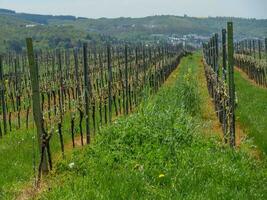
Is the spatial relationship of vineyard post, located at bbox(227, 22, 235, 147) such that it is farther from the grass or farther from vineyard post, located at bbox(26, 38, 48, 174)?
vineyard post, located at bbox(26, 38, 48, 174)

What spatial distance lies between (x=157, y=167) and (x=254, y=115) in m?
9.10

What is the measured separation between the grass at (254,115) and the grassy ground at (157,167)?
1.91m

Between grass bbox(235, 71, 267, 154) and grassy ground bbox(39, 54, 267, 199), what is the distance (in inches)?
75.4

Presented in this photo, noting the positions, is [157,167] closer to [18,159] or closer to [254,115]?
[18,159]

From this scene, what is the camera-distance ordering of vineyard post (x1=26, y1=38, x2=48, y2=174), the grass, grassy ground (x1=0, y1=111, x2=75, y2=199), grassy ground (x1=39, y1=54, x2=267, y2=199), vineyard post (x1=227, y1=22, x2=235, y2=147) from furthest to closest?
the grass, vineyard post (x1=227, y1=22, x2=235, y2=147), vineyard post (x1=26, y1=38, x2=48, y2=174), grassy ground (x1=0, y1=111, x2=75, y2=199), grassy ground (x1=39, y1=54, x2=267, y2=199)

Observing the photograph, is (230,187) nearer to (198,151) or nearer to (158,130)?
(198,151)

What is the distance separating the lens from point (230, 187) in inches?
380

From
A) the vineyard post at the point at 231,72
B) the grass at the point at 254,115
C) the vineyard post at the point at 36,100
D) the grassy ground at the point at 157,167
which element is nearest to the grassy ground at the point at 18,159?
the vineyard post at the point at 36,100

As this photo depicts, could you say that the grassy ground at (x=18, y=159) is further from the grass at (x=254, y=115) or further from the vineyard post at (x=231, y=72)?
the grass at (x=254, y=115)

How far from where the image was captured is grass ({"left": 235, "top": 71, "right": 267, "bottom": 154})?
49.3 ft

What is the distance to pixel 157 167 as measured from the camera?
10.7 meters

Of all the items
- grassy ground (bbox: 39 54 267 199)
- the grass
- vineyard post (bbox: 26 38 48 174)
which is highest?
vineyard post (bbox: 26 38 48 174)

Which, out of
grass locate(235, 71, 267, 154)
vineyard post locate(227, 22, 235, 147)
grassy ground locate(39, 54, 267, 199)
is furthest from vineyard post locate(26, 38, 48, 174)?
grass locate(235, 71, 267, 154)

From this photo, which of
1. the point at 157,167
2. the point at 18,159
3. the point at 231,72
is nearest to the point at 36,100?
the point at 18,159
